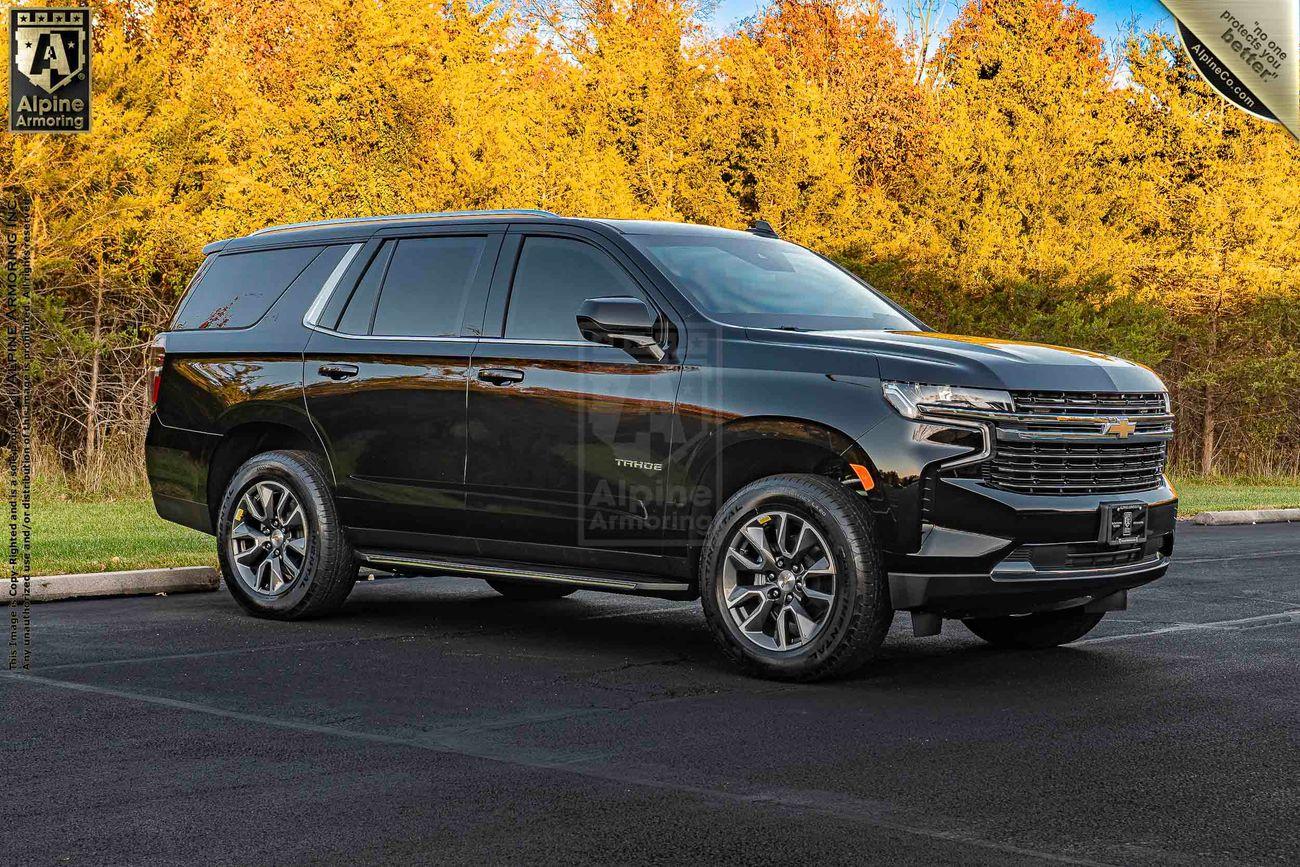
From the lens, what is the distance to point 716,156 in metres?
28.9

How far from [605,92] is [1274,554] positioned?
18143mm

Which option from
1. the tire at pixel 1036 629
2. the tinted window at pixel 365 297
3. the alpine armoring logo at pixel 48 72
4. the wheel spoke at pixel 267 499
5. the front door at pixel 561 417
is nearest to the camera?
the front door at pixel 561 417

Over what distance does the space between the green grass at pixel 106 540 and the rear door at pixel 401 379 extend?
2.65 metres

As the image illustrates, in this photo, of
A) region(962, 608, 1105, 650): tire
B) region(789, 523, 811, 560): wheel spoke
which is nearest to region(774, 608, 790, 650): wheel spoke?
region(789, 523, 811, 560): wheel spoke

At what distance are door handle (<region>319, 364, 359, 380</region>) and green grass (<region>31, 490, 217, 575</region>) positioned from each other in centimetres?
264

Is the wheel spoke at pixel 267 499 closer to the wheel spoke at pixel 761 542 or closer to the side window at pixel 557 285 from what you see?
the side window at pixel 557 285

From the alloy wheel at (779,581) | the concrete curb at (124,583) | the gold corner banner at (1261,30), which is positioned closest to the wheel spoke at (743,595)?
the alloy wheel at (779,581)

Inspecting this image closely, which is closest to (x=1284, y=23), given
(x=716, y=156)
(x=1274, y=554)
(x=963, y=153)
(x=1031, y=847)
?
(x=1274, y=554)

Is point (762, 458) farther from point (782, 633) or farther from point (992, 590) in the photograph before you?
point (992, 590)

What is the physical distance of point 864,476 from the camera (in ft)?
22.9

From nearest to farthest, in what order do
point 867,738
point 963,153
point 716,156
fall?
point 867,738 → point 963,153 → point 716,156

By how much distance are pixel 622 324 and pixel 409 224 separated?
2.03 metres

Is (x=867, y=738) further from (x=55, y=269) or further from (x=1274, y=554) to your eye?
(x=55, y=269)

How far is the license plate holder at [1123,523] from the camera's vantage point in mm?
7074
